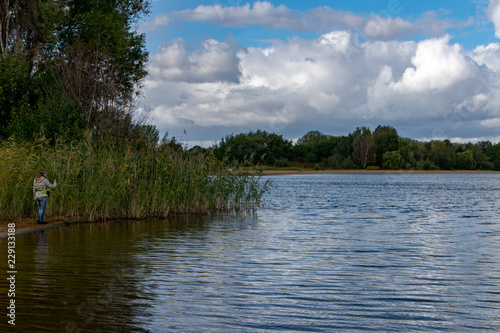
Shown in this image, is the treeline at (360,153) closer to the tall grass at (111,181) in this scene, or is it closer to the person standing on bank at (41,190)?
the tall grass at (111,181)

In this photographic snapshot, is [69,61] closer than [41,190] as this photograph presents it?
No

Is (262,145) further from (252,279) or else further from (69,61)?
(252,279)

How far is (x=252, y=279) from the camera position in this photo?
9867 millimetres

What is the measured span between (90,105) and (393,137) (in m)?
95.6

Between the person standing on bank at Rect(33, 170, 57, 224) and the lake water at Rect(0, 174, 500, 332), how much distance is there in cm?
116

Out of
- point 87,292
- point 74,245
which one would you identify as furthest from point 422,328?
point 74,245

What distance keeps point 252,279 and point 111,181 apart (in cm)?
1066

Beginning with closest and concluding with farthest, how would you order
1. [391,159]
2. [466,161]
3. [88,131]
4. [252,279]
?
[252,279] < [88,131] < [391,159] < [466,161]

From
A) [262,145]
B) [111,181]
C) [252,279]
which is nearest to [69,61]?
[111,181]

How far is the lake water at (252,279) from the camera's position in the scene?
7090 millimetres

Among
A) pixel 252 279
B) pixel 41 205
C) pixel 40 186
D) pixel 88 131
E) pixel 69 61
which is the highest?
pixel 69 61

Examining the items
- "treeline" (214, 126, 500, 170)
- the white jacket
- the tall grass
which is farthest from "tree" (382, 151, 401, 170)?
the white jacket

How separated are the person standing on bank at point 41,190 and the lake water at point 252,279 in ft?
3.80

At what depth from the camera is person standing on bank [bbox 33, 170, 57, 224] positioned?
637 inches
